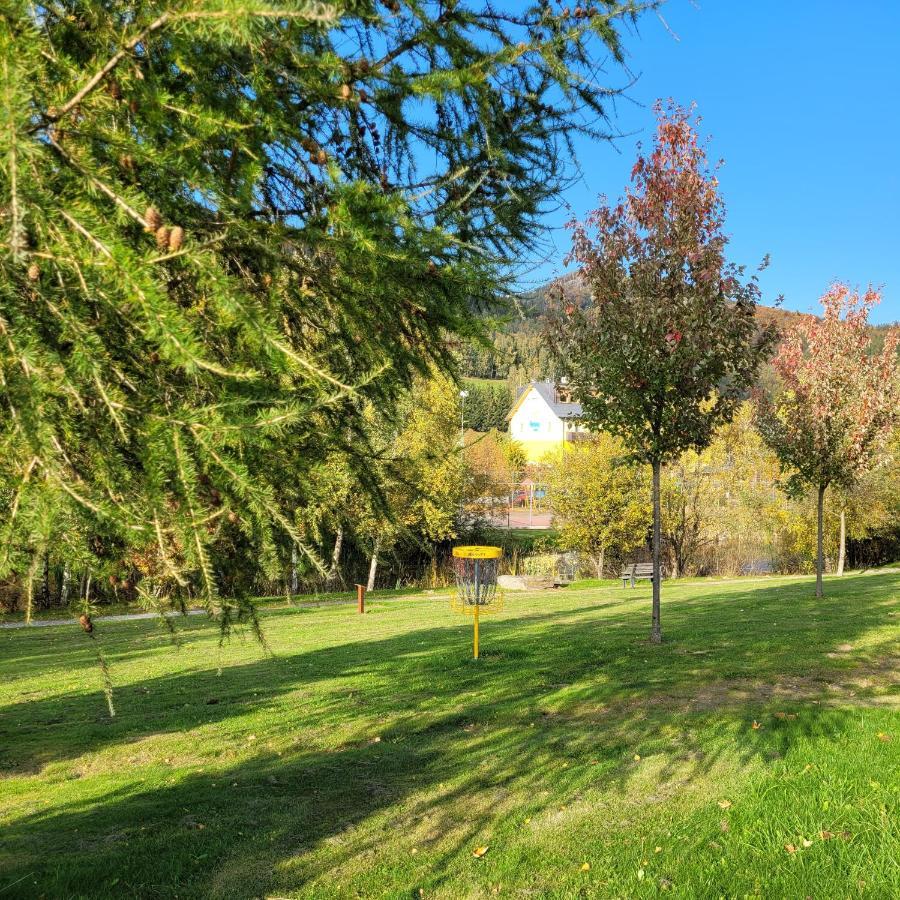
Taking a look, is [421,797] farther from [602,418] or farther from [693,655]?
[602,418]

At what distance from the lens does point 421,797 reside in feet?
17.3

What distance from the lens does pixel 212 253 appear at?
2031mm

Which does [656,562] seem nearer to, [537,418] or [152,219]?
[152,219]

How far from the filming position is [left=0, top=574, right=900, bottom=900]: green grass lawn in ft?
13.2

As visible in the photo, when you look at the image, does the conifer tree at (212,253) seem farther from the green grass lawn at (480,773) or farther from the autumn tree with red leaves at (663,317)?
the autumn tree with red leaves at (663,317)

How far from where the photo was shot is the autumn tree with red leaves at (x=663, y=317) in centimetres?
954

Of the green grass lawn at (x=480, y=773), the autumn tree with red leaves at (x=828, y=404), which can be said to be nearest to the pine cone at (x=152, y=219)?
the green grass lawn at (x=480, y=773)

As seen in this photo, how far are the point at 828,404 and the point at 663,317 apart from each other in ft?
23.0

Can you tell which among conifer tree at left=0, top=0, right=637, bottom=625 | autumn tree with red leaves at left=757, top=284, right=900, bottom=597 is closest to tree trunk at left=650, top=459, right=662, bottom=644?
autumn tree with red leaves at left=757, top=284, right=900, bottom=597

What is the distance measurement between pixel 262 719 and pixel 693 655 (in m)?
5.11

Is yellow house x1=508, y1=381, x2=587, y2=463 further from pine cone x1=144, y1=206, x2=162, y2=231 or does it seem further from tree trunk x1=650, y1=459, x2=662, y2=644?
pine cone x1=144, y1=206, x2=162, y2=231

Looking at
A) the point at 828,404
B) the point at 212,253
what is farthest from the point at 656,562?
the point at 212,253

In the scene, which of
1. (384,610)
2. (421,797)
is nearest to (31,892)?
(421,797)

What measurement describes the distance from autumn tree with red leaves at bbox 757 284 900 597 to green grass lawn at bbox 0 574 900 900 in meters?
4.54
